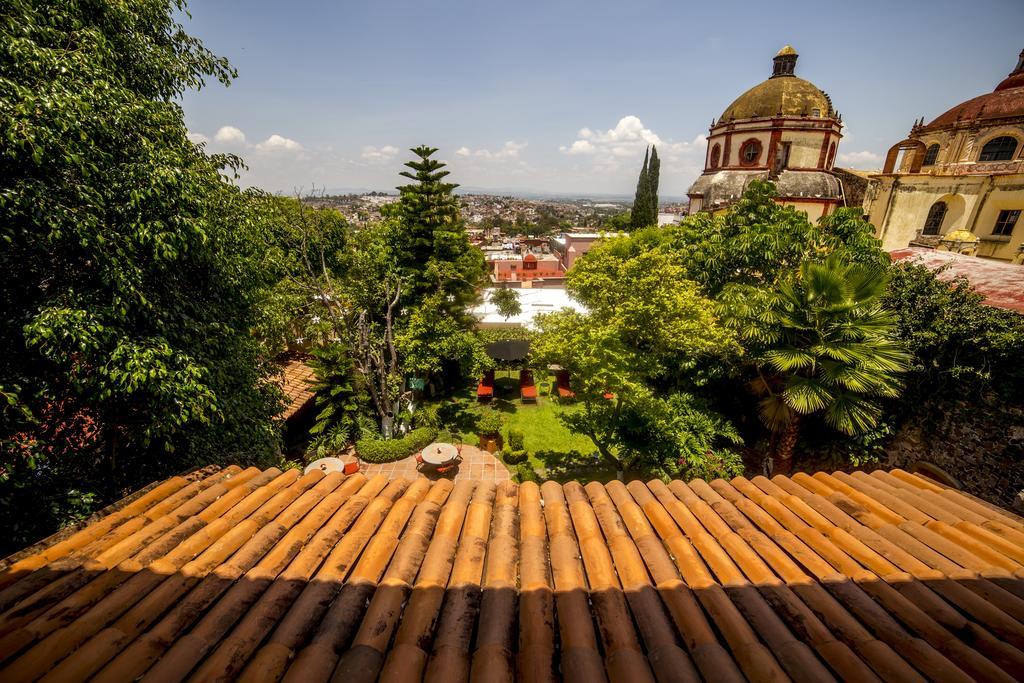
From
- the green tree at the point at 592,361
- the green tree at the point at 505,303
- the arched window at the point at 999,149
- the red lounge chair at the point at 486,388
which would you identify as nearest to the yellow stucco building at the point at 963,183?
the arched window at the point at 999,149

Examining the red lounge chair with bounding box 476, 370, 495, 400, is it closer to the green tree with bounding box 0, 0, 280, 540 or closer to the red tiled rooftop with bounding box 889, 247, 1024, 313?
the green tree with bounding box 0, 0, 280, 540

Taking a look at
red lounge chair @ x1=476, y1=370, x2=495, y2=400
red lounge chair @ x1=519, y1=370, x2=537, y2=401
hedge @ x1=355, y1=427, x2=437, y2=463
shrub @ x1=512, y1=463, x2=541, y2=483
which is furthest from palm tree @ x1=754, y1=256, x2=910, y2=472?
red lounge chair @ x1=476, y1=370, x2=495, y2=400

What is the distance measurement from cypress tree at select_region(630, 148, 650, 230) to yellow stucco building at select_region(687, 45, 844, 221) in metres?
17.5

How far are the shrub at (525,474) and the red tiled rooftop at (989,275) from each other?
12.0 m

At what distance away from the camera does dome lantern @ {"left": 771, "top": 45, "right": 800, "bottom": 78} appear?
3553 centimetres

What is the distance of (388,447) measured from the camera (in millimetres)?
13883

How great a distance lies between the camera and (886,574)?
3117 millimetres

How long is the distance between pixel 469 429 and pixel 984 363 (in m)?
14.7

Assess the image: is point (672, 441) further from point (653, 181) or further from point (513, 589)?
point (653, 181)

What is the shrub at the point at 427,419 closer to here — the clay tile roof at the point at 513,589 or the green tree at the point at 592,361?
the green tree at the point at 592,361

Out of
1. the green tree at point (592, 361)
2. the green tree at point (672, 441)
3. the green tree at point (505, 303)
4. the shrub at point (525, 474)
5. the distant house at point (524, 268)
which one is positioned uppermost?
the green tree at point (592, 361)

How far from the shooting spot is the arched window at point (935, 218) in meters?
26.0

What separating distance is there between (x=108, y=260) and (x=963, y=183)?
3856 cm

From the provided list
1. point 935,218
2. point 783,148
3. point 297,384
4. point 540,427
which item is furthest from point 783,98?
point 297,384
